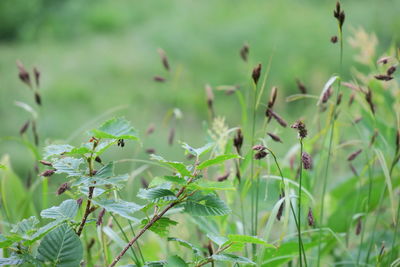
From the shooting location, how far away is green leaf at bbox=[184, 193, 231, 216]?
0.71 m

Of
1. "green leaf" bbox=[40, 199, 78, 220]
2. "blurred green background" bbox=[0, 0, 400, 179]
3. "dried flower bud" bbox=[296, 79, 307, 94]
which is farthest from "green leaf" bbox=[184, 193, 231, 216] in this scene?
"blurred green background" bbox=[0, 0, 400, 179]

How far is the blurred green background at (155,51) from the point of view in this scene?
3814 mm

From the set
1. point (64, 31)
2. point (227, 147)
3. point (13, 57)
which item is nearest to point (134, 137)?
point (227, 147)

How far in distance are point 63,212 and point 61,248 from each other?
0.04 meters

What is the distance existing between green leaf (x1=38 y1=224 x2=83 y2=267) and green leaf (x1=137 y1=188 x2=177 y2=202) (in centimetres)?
9

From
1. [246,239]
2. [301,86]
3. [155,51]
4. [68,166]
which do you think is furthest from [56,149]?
[155,51]

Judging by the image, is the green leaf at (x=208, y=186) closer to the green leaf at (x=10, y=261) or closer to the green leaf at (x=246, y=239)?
the green leaf at (x=246, y=239)

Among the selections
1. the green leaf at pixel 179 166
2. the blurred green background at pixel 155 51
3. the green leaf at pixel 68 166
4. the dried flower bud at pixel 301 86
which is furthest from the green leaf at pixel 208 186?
the blurred green background at pixel 155 51

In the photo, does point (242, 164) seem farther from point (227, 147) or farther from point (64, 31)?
point (64, 31)

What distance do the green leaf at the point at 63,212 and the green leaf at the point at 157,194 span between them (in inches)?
3.1

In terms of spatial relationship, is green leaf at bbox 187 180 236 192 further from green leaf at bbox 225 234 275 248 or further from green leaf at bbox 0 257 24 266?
green leaf at bbox 0 257 24 266

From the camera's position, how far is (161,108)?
12.9ft

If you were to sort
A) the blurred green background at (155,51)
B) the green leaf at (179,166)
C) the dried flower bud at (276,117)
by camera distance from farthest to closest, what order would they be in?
the blurred green background at (155,51)
the dried flower bud at (276,117)
the green leaf at (179,166)

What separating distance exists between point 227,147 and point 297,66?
310cm
